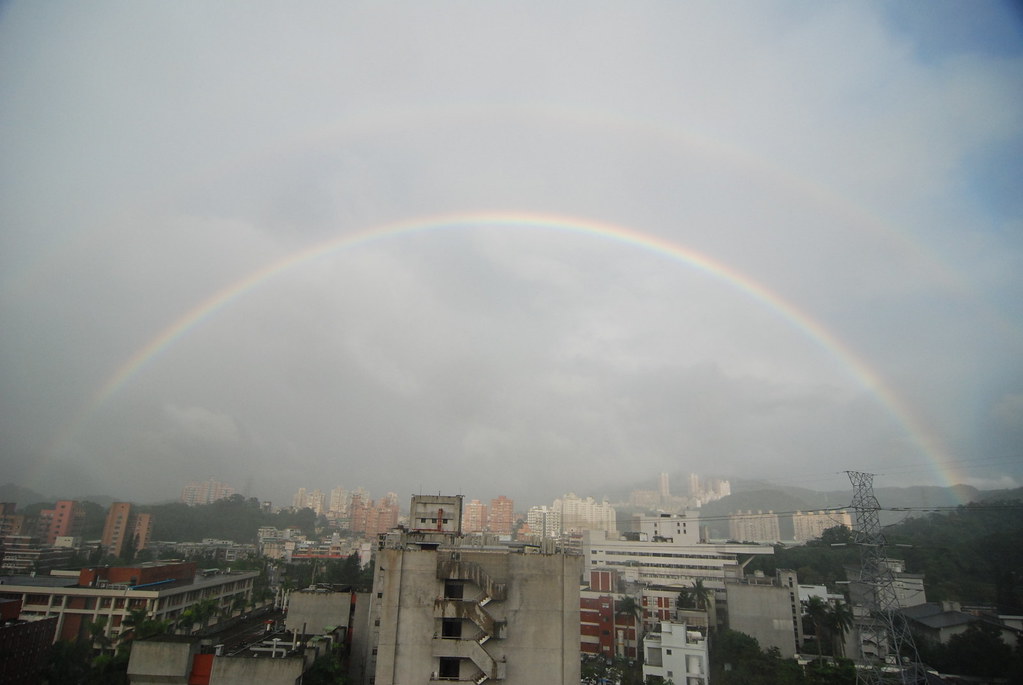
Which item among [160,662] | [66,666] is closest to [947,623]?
[160,662]

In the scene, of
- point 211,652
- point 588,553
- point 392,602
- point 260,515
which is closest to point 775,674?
point 392,602

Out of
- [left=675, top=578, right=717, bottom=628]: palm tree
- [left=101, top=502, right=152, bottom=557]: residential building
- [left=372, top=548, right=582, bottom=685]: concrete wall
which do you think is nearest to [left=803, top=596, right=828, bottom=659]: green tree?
[left=675, top=578, right=717, bottom=628]: palm tree

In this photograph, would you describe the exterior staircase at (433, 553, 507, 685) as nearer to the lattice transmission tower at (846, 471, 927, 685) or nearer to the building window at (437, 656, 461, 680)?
the building window at (437, 656, 461, 680)

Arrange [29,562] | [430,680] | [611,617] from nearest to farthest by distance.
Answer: [430,680]
[611,617]
[29,562]

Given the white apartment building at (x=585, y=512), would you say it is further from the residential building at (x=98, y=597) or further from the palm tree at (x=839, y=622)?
the residential building at (x=98, y=597)

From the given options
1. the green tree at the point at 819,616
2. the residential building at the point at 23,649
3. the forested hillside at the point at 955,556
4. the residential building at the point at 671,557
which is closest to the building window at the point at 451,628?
the residential building at the point at 23,649

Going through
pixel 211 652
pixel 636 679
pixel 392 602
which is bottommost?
pixel 636 679

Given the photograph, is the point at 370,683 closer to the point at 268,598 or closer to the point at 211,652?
the point at 211,652

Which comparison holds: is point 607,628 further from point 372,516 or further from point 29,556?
point 372,516

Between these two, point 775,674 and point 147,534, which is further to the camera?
point 147,534
